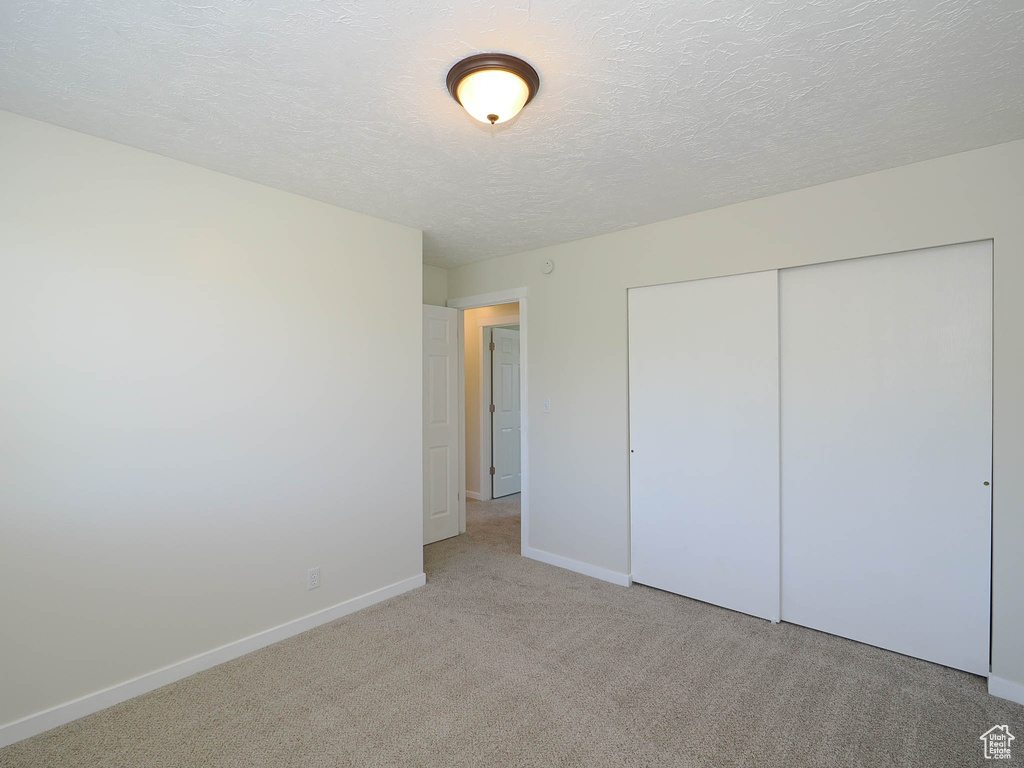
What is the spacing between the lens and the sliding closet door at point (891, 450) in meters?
2.54

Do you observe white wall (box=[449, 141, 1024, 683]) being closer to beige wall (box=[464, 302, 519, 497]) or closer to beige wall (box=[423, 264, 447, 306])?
beige wall (box=[423, 264, 447, 306])

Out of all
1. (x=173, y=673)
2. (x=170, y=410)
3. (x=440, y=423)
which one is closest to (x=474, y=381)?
(x=440, y=423)

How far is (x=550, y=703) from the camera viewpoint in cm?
237

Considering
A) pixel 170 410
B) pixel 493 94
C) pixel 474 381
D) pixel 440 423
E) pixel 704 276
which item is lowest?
pixel 440 423

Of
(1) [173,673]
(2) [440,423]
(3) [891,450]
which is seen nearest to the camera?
(1) [173,673]

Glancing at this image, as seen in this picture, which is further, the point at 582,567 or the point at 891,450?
the point at 582,567

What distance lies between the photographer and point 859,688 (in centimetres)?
245

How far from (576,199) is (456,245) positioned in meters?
1.30

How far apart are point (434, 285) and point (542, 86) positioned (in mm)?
3068

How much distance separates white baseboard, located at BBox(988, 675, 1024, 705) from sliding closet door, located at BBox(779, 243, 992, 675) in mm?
114

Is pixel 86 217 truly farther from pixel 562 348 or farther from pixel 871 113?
pixel 871 113

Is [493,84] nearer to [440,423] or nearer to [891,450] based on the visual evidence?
[891,450]

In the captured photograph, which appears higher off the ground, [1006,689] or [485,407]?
[485,407]

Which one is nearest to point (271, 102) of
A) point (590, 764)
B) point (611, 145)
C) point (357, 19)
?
point (357, 19)
